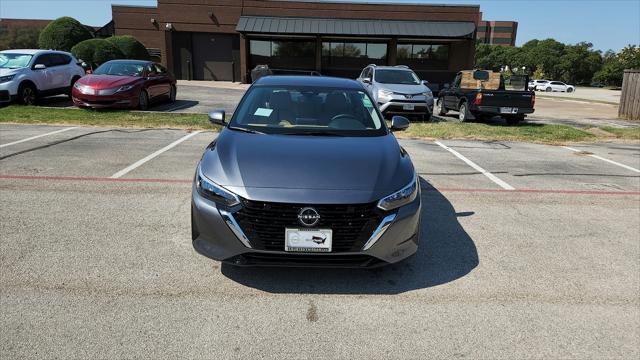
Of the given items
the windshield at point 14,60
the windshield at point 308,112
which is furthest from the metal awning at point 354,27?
the windshield at point 308,112

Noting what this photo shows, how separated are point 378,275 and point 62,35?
3137 cm

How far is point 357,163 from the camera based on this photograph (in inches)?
149

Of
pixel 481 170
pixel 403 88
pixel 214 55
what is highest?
pixel 214 55

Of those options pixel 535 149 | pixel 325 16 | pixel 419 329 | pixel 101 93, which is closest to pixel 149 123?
pixel 101 93

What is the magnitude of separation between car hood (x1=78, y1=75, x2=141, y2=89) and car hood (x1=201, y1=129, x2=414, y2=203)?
10.3 m

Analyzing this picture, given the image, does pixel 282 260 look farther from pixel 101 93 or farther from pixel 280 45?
pixel 280 45

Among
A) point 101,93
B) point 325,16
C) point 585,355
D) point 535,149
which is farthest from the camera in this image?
point 325,16

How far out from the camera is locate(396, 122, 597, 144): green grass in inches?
461

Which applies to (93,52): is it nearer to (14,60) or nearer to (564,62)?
(14,60)

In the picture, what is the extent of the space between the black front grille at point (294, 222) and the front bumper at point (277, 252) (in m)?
0.05

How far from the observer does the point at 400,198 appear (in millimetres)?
3582

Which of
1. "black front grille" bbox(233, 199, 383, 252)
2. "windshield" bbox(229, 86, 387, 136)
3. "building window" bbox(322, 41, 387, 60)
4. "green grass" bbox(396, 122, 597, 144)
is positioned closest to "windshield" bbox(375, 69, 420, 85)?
"green grass" bbox(396, 122, 597, 144)

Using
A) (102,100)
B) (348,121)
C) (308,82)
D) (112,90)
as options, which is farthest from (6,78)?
(348,121)

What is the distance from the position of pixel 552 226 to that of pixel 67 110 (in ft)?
41.2
